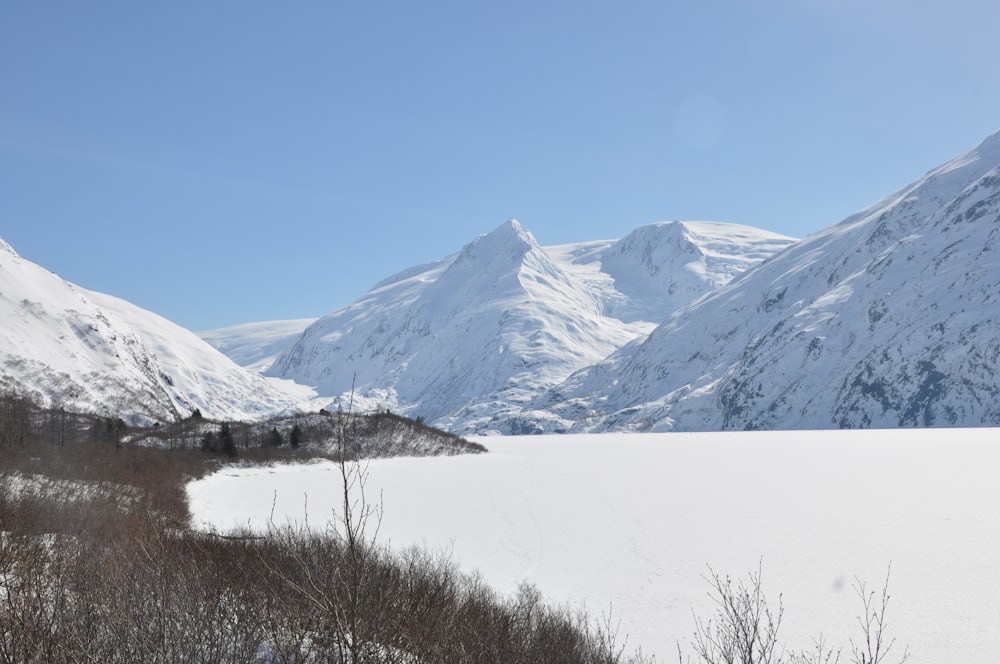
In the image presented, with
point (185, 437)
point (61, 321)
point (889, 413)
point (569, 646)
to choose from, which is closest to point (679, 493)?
point (569, 646)

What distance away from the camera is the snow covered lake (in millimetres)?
19766

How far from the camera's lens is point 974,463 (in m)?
60.1

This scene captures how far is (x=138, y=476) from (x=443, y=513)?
22434 millimetres

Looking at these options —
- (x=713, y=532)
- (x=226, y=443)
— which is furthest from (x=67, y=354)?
(x=713, y=532)

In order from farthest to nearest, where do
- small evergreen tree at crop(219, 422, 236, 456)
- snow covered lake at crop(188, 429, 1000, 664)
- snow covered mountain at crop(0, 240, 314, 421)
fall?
1. snow covered mountain at crop(0, 240, 314, 421)
2. small evergreen tree at crop(219, 422, 236, 456)
3. snow covered lake at crop(188, 429, 1000, 664)

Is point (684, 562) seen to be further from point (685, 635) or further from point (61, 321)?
point (61, 321)

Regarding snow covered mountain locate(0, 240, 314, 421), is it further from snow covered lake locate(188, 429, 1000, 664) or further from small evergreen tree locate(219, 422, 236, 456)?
snow covered lake locate(188, 429, 1000, 664)

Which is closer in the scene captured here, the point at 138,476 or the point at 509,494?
the point at 138,476

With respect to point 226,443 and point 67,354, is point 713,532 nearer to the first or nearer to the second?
point 226,443

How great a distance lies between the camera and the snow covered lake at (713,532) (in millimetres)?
19766

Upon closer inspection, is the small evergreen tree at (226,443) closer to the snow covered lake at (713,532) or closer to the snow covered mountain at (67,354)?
the snow covered lake at (713,532)

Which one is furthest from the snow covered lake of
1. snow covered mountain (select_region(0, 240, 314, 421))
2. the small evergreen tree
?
snow covered mountain (select_region(0, 240, 314, 421))

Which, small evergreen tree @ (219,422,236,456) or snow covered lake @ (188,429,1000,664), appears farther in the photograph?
small evergreen tree @ (219,422,236,456)

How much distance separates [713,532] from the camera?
32875 millimetres
